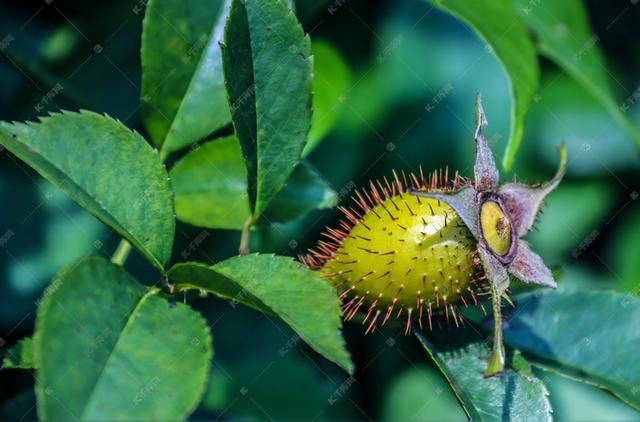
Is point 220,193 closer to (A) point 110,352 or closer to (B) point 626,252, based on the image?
(A) point 110,352

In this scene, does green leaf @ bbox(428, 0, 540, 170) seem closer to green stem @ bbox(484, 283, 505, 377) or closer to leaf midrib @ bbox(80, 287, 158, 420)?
green stem @ bbox(484, 283, 505, 377)

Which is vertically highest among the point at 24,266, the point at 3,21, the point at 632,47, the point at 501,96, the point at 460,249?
the point at 632,47

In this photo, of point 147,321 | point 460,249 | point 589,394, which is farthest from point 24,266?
point 589,394

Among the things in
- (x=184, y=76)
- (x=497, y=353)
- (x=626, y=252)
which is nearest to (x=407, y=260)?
(x=497, y=353)

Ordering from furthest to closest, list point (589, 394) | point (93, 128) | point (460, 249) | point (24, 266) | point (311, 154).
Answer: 1. point (589, 394)
2. point (311, 154)
3. point (24, 266)
4. point (460, 249)
5. point (93, 128)

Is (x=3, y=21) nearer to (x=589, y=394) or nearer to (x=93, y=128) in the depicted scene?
(x=93, y=128)
